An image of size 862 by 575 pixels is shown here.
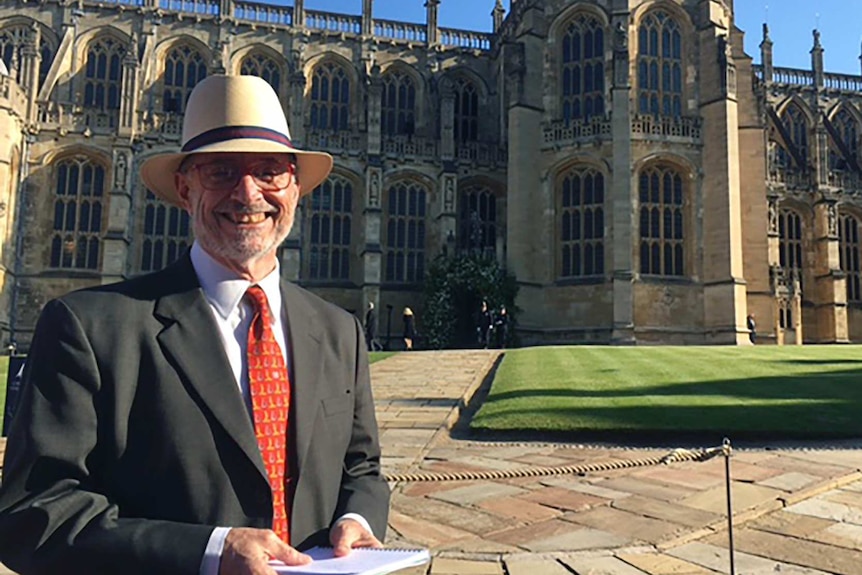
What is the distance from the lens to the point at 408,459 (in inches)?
239

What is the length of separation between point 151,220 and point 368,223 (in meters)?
8.26

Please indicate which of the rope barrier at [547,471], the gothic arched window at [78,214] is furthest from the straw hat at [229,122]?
the gothic arched window at [78,214]

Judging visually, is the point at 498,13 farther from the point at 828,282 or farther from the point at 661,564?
the point at 661,564

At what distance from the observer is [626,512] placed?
14.4ft

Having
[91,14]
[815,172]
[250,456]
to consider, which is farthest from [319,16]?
[250,456]

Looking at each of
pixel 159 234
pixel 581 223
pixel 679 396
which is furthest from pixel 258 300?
pixel 159 234

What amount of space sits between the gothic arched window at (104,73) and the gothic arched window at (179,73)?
174cm

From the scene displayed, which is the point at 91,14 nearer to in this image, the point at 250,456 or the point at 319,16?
the point at 319,16

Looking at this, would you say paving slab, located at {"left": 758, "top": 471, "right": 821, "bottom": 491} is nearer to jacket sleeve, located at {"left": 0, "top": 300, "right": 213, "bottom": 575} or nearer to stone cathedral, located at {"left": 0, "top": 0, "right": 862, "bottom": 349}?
jacket sleeve, located at {"left": 0, "top": 300, "right": 213, "bottom": 575}

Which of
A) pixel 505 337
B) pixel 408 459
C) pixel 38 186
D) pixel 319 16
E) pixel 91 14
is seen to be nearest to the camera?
pixel 408 459

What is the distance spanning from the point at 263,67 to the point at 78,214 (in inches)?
368

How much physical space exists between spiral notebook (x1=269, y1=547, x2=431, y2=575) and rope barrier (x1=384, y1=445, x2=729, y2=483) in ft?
11.8

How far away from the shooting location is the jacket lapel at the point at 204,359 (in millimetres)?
1694

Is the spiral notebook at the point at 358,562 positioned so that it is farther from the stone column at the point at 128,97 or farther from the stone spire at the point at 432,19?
the stone spire at the point at 432,19
